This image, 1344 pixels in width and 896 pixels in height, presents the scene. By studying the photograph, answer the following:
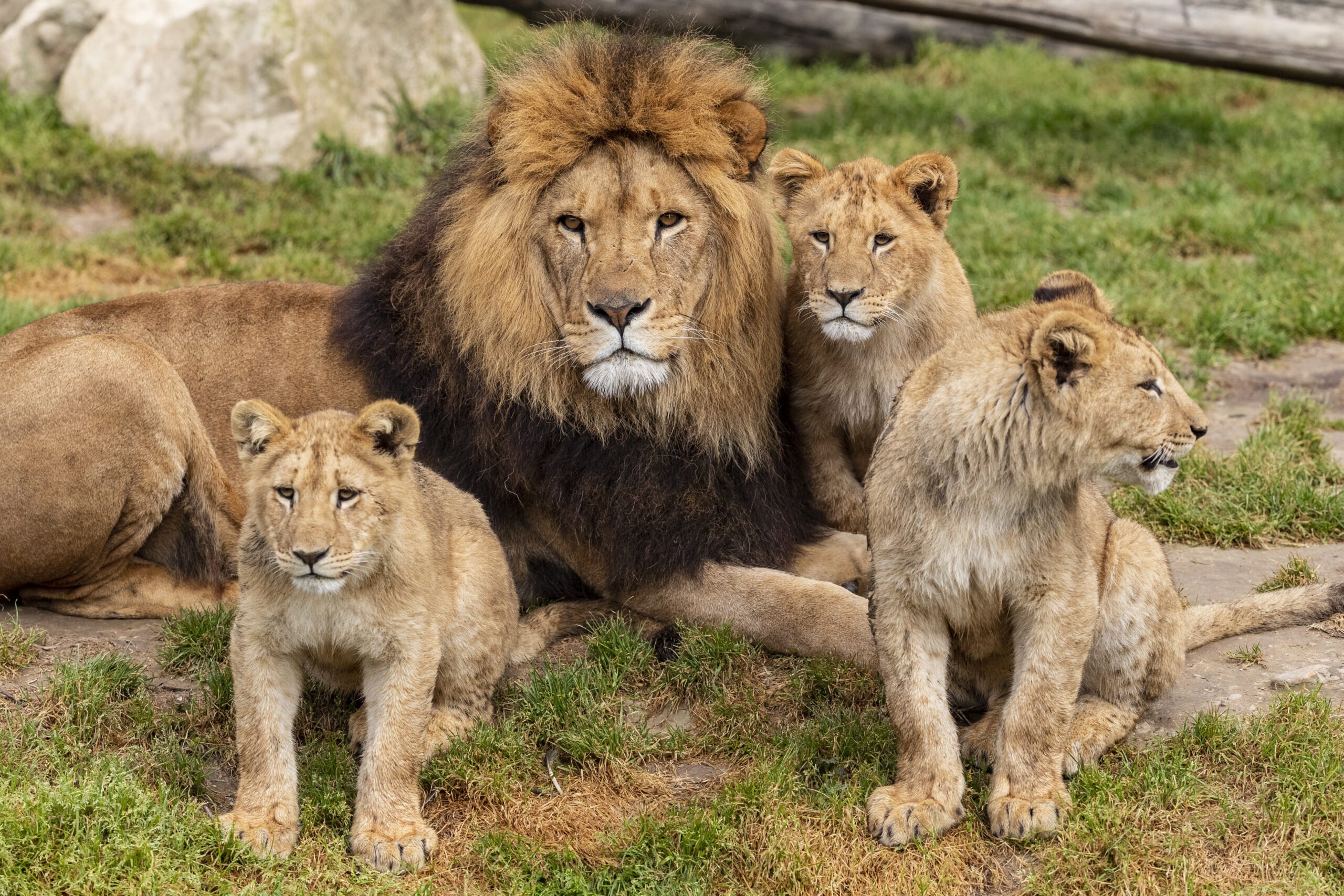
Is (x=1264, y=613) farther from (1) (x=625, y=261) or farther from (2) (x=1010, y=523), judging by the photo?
(1) (x=625, y=261)

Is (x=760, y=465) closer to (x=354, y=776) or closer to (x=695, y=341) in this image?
(x=695, y=341)

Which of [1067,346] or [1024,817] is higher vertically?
[1067,346]

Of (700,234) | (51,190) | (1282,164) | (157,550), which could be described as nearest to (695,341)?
(700,234)

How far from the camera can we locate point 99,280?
7.93m

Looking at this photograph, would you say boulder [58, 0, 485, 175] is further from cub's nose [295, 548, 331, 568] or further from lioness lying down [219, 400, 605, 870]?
cub's nose [295, 548, 331, 568]


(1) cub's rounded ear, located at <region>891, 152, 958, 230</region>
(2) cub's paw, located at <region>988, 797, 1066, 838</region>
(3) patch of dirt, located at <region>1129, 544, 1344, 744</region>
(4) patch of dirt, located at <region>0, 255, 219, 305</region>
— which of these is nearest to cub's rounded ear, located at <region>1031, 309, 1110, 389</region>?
(2) cub's paw, located at <region>988, 797, 1066, 838</region>

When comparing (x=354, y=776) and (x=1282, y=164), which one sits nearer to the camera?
(x=354, y=776)

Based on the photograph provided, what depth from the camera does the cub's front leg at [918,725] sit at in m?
3.80

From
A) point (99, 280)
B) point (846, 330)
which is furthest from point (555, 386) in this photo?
point (99, 280)

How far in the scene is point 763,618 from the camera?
482cm

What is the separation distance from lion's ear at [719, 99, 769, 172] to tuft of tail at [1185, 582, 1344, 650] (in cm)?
204

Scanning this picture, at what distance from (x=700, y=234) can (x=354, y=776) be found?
198cm

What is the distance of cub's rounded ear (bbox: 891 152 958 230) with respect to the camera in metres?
4.99

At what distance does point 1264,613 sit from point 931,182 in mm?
1792
